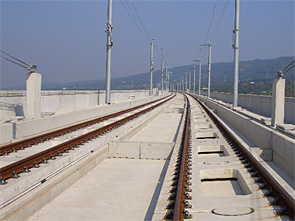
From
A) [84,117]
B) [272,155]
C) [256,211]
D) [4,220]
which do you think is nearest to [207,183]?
[272,155]

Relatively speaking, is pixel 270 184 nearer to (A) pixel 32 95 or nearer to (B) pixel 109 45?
(A) pixel 32 95

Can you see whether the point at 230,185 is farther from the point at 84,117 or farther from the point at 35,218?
the point at 84,117

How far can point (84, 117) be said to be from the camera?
24.1 m

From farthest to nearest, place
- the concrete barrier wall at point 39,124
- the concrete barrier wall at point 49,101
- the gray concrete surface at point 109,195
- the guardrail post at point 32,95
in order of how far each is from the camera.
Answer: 1. the concrete barrier wall at point 49,101
2. the guardrail post at point 32,95
3. the concrete barrier wall at point 39,124
4. the gray concrete surface at point 109,195

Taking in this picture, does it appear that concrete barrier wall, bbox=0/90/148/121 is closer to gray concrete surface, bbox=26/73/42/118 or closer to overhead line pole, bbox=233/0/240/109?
gray concrete surface, bbox=26/73/42/118

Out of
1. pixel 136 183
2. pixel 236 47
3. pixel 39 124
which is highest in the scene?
pixel 236 47

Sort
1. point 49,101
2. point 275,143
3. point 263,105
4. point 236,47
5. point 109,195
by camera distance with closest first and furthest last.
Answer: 1. point 109,195
2. point 275,143
3. point 49,101
4. point 263,105
5. point 236,47

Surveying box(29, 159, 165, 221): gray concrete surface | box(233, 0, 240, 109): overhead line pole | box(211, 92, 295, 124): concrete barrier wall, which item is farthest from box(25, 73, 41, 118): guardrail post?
box(233, 0, 240, 109): overhead line pole

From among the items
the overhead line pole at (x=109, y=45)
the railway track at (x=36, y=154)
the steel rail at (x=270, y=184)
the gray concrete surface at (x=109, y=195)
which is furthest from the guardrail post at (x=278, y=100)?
the overhead line pole at (x=109, y=45)

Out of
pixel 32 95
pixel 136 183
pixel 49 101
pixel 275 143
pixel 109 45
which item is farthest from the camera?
pixel 109 45

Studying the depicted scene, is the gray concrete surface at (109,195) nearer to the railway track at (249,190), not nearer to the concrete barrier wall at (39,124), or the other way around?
the railway track at (249,190)

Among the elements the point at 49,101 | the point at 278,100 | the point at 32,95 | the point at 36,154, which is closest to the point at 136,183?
the point at 36,154

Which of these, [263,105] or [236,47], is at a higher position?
[236,47]

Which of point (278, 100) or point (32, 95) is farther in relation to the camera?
point (32, 95)
